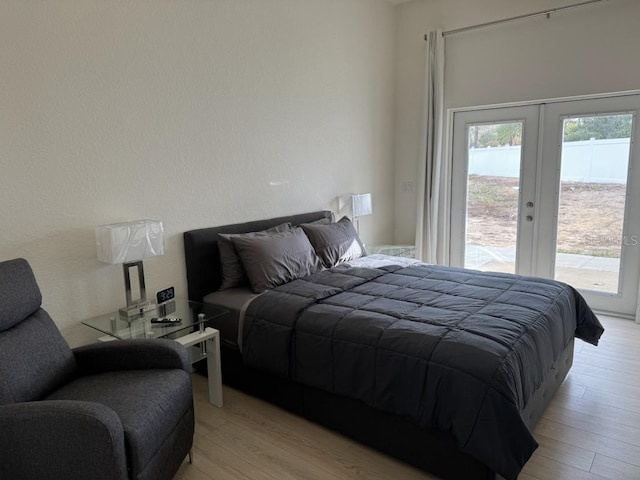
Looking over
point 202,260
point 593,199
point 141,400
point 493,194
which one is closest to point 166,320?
point 202,260

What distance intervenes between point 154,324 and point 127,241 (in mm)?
499

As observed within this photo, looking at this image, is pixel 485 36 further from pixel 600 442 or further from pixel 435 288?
pixel 600 442

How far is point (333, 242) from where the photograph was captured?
374 cm

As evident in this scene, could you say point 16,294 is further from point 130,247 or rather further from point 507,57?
point 507,57

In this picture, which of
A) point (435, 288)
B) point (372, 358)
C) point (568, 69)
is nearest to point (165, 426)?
point (372, 358)

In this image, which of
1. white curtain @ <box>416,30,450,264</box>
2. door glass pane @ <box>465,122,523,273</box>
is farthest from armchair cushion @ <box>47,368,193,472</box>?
door glass pane @ <box>465,122,523,273</box>

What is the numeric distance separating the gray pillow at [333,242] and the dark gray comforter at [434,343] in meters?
0.44

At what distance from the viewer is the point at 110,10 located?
262 centimetres

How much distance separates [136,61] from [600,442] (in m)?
3.49

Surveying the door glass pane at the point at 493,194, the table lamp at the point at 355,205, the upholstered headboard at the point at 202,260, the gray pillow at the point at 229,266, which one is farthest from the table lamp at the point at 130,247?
the door glass pane at the point at 493,194

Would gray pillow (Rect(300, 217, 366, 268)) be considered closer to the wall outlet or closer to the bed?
the bed

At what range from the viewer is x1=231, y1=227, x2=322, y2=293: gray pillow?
3078 millimetres

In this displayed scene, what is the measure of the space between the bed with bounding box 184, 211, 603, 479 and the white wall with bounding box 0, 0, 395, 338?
44 cm

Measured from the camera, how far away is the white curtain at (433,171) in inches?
193
